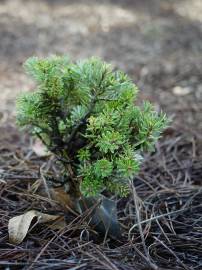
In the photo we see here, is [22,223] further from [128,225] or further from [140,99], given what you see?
[140,99]

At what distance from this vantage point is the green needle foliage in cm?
A: 158

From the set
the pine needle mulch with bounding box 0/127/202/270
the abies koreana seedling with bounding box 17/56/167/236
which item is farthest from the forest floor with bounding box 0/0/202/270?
the abies koreana seedling with bounding box 17/56/167/236

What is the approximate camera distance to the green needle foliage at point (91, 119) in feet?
5.20

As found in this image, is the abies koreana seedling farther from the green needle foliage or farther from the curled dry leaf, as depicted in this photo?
the curled dry leaf

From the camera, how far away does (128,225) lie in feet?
6.10

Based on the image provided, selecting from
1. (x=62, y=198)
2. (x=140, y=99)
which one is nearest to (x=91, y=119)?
(x=62, y=198)

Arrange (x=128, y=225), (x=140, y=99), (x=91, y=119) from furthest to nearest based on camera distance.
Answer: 1. (x=140, y=99)
2. (x=128, y=225)
3. (x=91, y=119)

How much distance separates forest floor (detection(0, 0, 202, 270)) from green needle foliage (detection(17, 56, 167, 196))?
0.82ft

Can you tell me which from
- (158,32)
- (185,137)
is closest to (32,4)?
(158,32)

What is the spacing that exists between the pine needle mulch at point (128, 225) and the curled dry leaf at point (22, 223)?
0.03 meters

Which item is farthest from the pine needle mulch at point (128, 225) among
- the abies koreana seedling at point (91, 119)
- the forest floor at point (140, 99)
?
the abies koreana seedling at point (91, 119)

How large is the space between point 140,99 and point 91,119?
2118 millimetres

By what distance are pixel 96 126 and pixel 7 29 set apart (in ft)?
13.5

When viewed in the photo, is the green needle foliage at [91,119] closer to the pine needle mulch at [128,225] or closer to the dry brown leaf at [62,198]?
the dry brown leaf at [62,198]
